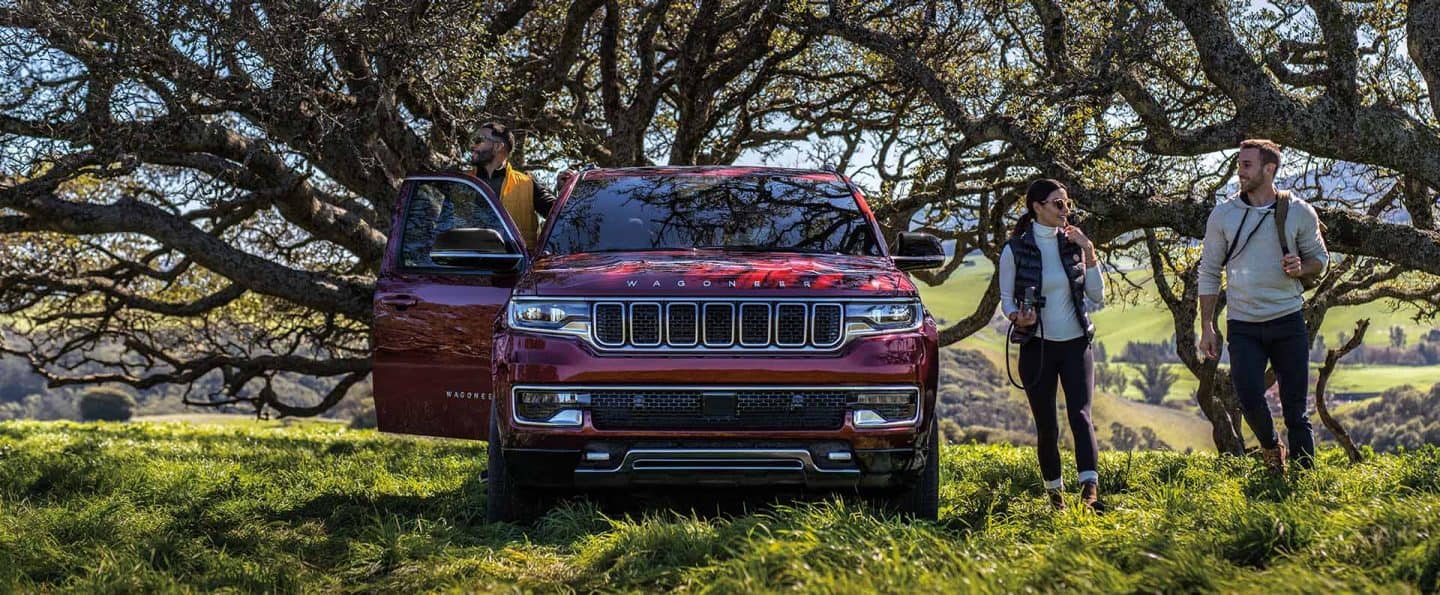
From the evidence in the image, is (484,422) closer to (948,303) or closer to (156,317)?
(156,317)

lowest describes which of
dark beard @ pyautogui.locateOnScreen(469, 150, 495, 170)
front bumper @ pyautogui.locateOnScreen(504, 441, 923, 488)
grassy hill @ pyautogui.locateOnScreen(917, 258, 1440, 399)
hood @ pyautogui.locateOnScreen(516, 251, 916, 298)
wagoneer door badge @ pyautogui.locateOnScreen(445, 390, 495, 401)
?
grassy hill @ pyautogui.locateOnScreen(917, 258, 1440, 399)

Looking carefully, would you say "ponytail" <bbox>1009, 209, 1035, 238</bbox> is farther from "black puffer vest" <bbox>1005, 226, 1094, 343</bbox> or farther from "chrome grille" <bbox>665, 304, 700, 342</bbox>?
"chrome grille" <bbox>665, 304, 700, 342</bbox>

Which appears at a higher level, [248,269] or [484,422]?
[248,269]

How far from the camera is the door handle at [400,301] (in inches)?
268

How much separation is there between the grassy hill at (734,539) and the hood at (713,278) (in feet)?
3.21

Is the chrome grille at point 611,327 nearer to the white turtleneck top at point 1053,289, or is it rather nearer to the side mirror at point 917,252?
the side mirror at point 917,252

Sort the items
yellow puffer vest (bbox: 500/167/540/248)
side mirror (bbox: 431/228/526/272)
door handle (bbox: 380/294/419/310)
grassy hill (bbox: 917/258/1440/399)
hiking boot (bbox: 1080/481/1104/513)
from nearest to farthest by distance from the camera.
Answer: hiking boot (bbox: 1080/481/1104/513), side mirror (bbox: 431/228/526/272), door handle (bbox: 380/294/419/310), yellow puffer vest (bbox: 500/167/540/248), grassy hill (bbox: 917/258/1440/399)

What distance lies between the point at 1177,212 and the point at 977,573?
690 centimetres

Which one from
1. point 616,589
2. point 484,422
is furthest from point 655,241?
point 616,589

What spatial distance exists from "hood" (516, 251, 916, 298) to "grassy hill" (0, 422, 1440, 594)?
978 millimetres

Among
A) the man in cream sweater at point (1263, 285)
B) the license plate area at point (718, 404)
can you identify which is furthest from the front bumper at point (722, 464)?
the man in cream sweater at point (1263, 285)

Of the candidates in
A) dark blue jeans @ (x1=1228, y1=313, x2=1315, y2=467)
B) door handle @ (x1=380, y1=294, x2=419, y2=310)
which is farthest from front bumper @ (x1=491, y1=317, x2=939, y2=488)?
dark blue jeans @ (x1=1228, y1=313, x2=1315, y2=467)

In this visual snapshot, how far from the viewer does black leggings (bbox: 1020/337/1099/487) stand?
603 centimetres

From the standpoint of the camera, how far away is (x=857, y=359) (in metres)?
5.22
